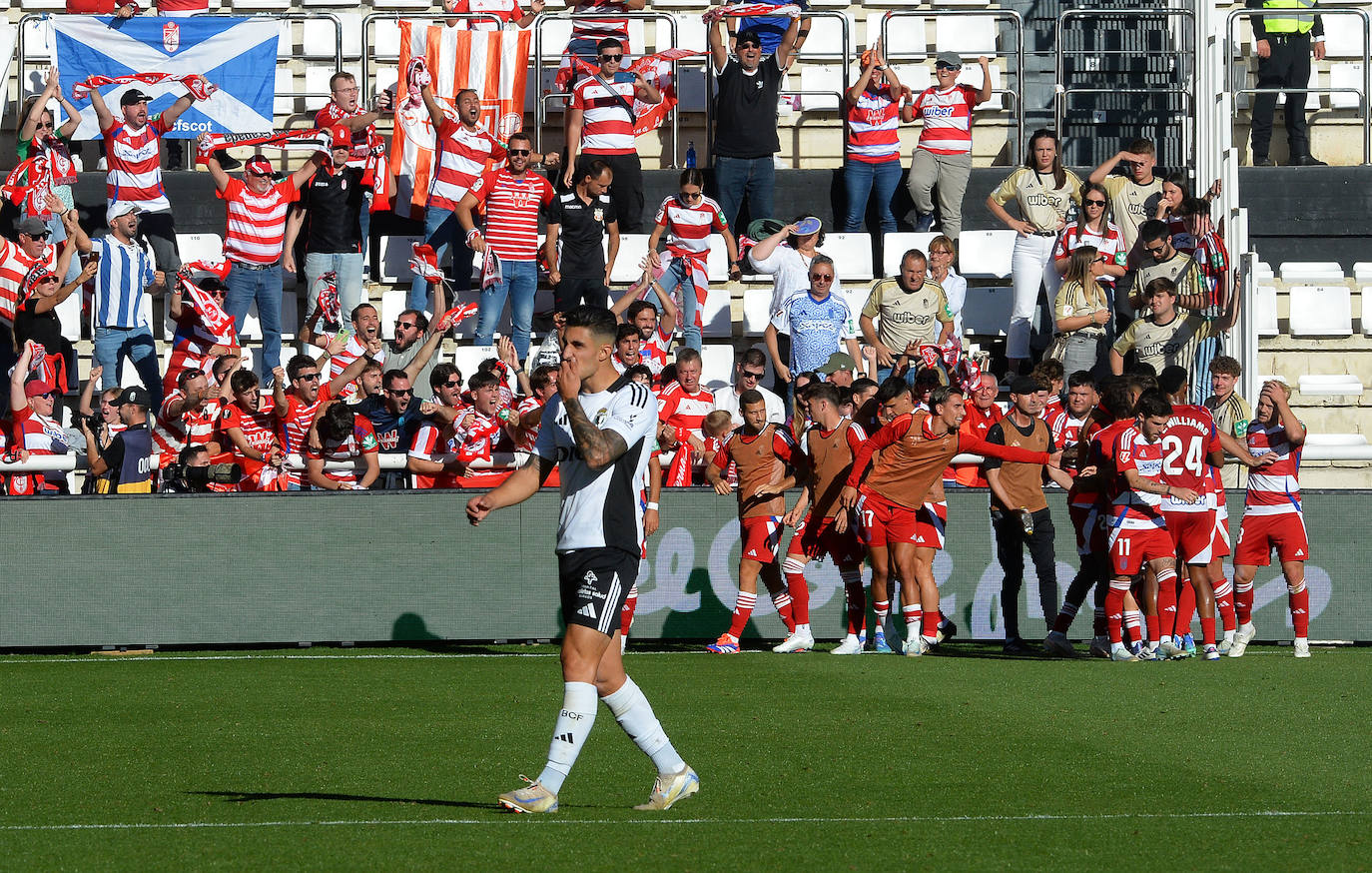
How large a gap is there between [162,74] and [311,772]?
13.1 meters

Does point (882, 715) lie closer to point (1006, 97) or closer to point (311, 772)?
point (311, 772)

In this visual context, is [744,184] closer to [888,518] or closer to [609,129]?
[609,129]

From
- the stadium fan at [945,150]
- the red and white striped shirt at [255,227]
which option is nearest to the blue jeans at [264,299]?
the red and white striped shirt at [255,227]

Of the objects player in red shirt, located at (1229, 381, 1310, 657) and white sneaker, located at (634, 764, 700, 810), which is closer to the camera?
white sneaker, located at (634, 764, 700, 810)

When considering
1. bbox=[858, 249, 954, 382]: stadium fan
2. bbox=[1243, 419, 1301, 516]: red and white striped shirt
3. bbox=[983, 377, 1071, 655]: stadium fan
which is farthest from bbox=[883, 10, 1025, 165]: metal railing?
bbox=[1243, 419, 1301, 516]: red and white striped shirt

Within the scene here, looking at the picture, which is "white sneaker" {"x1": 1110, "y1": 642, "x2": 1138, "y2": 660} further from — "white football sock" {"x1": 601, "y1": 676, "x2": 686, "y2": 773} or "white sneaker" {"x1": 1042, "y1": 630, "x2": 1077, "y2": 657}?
"white football sock" {"x1": 601, "y1": 676, "x2": 686, "y2": 773}

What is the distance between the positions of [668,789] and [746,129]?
39.2ft

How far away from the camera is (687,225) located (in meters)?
17.1

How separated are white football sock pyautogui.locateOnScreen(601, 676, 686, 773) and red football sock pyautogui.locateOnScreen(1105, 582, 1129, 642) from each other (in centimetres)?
640

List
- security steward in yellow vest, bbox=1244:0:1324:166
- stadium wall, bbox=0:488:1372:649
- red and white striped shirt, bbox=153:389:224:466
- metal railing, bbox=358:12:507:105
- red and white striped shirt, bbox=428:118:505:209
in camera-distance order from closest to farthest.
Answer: stadium wall, bbox=0:488:1372:649 < red and white striped shirt, bbox=153:389:224:466 < red and white striped shirt, bbox=428:118:505:209 < metal railing, bbox=358:12:507:105 < security steward in yellow vest, bbox=1244:0:1324:166

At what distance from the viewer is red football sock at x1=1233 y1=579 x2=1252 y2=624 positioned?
1323 cm

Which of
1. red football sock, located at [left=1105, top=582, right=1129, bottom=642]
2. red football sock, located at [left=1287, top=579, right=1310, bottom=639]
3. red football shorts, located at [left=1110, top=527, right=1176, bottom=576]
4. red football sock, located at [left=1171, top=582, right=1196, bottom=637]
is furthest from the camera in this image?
red football sock, located at [left=1287, top=579, right=1310, bottom=639]

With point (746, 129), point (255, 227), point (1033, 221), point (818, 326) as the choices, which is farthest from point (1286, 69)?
point (255, 227)

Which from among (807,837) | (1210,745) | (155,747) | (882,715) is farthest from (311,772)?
(1210,745)
